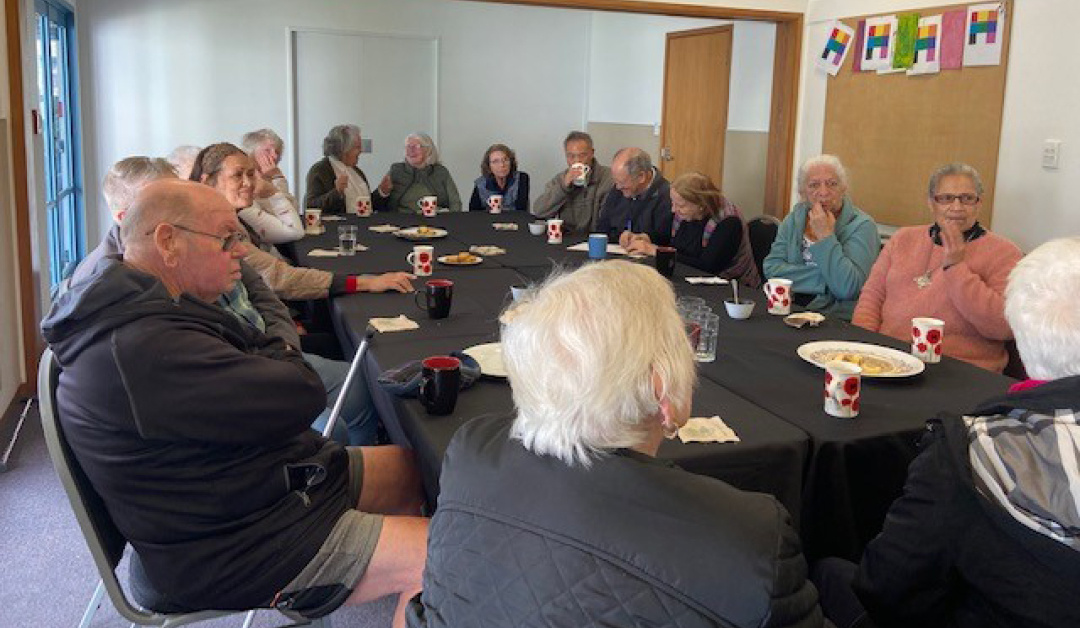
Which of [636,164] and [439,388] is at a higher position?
[636,164]

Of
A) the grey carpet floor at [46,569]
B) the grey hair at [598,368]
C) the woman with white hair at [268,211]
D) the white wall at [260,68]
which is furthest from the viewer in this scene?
the white wall at [260,68]

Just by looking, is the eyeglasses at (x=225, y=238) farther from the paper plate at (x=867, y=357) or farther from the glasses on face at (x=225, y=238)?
the paper plate at (x=867, y=357)

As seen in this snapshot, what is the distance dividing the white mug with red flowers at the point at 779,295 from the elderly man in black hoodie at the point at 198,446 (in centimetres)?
138

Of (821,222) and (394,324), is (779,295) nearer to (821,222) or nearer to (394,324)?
(821,222)

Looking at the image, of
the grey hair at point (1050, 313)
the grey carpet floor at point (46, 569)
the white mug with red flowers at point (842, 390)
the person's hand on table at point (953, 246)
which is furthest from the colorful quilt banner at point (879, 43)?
the grey carpet floor at point (46, 569)

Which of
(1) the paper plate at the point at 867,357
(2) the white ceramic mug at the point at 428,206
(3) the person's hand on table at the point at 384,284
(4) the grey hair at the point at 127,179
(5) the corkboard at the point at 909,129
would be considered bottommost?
(1) the paper plate at the point at 867,357

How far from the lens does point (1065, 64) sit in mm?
3814

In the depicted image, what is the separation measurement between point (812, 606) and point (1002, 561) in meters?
0.37

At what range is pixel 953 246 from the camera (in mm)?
2785

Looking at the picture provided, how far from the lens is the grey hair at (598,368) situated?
103cm

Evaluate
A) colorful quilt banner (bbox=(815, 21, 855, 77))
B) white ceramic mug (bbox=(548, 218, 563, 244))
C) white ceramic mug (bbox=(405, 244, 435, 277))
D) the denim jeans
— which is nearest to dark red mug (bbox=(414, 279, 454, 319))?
the denim jeans

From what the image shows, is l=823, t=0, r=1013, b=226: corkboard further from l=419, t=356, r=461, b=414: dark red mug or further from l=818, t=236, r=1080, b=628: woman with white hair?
l=419, t=356, r=461, b=414: dark red mug

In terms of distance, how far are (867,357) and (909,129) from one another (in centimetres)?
298

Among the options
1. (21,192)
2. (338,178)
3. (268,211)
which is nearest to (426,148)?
(338,178)
